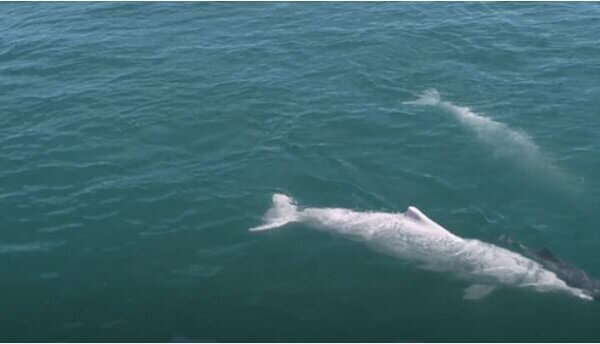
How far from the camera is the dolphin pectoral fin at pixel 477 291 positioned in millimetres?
27812

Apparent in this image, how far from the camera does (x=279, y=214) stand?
3167 centimetres

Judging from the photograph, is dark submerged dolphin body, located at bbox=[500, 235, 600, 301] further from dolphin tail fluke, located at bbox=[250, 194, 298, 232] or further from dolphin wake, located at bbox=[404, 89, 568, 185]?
dolphin tail fluke, located at bbox=[250, 194, 298, 232]

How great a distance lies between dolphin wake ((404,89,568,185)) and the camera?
34375 millimetres

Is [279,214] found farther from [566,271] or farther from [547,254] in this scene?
[566,271]

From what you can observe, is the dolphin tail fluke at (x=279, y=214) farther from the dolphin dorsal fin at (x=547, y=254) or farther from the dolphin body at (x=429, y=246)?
the dolphin dorsal fin at (x=547, y=254)

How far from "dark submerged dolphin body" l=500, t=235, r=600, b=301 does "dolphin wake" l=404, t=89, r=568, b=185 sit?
6.07 meters

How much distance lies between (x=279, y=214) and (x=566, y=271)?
39.5ft

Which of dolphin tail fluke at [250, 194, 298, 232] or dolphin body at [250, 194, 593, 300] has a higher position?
dolphin tail fluke at [250, 194, 298, 232]

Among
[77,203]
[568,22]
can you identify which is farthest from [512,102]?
[77,203]

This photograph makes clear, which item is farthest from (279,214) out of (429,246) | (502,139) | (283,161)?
(502,139)

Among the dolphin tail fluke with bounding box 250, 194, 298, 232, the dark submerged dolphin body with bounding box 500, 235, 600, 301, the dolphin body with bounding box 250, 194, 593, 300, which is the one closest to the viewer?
the dark submerged dolphin body with bounding box 500, 235, 600, 301

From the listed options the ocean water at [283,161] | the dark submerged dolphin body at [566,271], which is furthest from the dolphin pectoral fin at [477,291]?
the dark submerged dolphin body at [566,271]

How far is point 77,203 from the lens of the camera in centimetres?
3300

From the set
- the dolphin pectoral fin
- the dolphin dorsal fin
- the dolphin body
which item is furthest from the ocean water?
the dolphin dorsal fin
